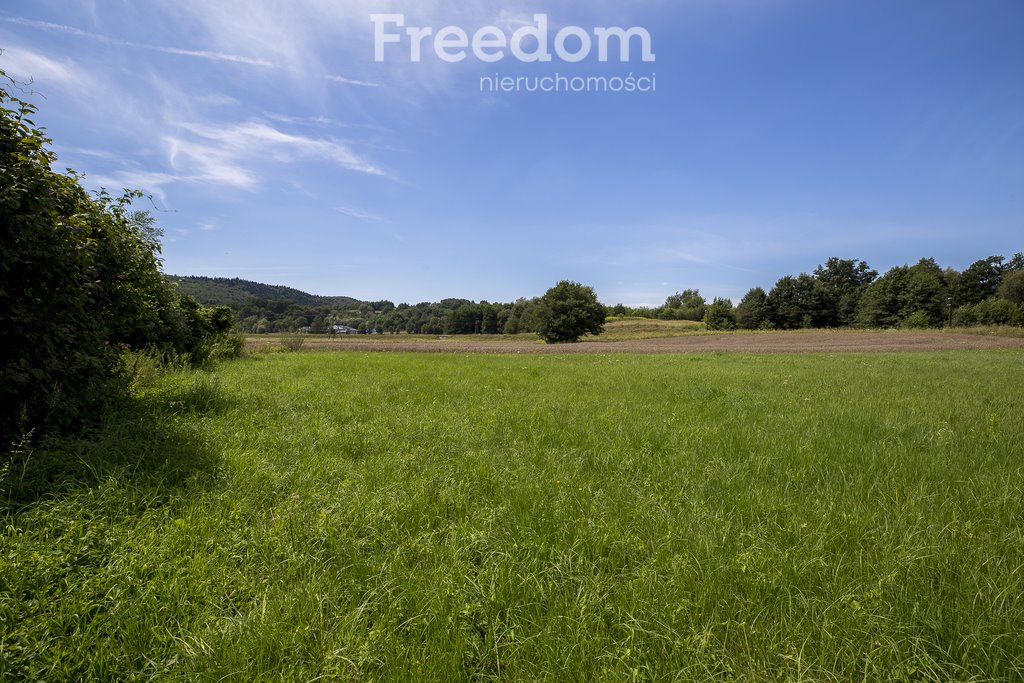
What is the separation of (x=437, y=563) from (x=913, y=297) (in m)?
93.0

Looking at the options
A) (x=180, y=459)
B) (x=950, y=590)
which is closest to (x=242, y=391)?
(x=180, y=459)

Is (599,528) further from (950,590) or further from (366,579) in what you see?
(950,590)

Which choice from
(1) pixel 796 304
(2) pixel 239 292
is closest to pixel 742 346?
(1) pixel 796 304

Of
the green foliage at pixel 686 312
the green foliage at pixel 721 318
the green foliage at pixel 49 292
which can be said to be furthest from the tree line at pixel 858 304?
the green foliage at pixel 49 292

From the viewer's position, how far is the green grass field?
77.3 inches

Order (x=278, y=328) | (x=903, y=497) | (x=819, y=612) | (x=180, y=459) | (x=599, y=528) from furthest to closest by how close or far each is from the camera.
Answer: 1. (x=278, y=328)
2. (x=180, y=459)
3. (x=903, y=497)
4. (x=599, y=528)
5. (x=819, y=612)

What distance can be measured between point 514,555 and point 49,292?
5972 millimetres

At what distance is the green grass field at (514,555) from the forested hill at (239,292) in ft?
281

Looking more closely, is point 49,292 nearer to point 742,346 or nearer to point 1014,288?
point 742,346

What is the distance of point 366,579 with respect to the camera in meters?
2.57

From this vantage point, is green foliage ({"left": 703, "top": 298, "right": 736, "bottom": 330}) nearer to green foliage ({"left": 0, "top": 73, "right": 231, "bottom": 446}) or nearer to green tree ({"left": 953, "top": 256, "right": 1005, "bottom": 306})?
green tree ({"left": 953, "top": 256, "right": 1005, "bottom": 306})

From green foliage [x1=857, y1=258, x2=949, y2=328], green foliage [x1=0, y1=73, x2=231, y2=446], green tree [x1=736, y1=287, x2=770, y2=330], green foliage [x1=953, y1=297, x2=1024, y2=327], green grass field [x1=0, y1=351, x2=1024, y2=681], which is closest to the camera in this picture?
green grass field [x1=0, y1=351, x2=1024, y2=681]

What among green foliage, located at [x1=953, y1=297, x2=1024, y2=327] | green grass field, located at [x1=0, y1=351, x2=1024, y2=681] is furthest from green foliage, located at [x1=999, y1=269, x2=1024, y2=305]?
green grass field, located at [x1=0, y1=351, x2=1024, y2=681]

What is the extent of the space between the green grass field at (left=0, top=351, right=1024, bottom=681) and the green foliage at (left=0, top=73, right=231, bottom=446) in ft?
2.23
